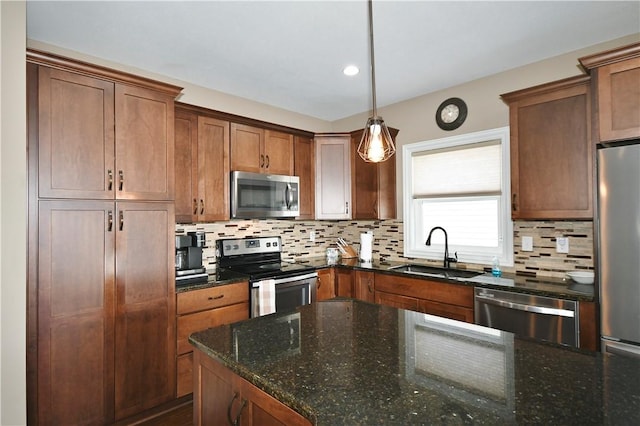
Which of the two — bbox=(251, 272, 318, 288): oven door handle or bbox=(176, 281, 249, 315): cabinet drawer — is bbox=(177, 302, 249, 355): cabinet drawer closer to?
bbox=(176, 281, 249, 315): cabinet drawer

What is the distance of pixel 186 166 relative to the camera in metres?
3.01

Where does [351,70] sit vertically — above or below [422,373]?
above

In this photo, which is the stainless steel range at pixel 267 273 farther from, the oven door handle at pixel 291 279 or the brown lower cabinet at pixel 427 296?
the brown lower cabinet at pixel 427 296

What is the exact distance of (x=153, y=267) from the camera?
2.54 m

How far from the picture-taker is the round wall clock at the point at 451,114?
11.2 feet

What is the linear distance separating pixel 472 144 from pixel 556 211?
1053mm

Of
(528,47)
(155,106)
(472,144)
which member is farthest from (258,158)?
(528,47)

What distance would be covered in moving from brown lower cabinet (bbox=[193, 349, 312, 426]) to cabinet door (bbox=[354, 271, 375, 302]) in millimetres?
2254

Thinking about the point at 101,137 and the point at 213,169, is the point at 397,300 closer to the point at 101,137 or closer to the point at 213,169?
the point at 213,169

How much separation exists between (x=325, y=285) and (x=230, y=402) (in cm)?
243

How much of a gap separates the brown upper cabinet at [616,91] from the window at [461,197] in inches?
34.8

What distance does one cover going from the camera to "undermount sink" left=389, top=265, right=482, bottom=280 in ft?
10.6

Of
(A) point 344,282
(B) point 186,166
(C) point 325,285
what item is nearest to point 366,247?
(A) point 344,282

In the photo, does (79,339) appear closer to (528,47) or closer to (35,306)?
(35,306)
